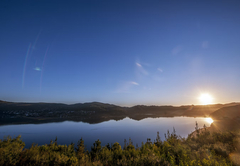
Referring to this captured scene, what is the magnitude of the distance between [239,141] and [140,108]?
538 feet

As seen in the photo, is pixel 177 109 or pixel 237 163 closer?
pixel 237 163

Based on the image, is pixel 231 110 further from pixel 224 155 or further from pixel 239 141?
pixel 224 155

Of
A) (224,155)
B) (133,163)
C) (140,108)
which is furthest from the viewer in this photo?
(140,108)

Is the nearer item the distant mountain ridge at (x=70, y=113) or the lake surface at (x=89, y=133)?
the lake surface at (x=89, y=133)

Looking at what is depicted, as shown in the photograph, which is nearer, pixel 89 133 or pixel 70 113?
pixel 89 133

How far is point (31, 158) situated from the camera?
23.2 ft

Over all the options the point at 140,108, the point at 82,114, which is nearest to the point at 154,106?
the point at 140,108

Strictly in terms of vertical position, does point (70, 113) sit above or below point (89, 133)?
below

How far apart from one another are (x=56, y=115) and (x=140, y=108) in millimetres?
108126

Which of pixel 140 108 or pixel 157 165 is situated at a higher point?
pixel 157 165

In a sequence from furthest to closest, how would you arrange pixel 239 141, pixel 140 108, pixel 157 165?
pixel 140 108
pixel 239 141
pixel 157 165

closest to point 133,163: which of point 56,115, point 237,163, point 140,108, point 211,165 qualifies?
point 211,165

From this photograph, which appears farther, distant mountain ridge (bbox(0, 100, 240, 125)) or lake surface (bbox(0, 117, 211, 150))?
distant mountain ridge (bbox(0, 100, 240, 125))

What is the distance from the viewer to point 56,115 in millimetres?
104562
